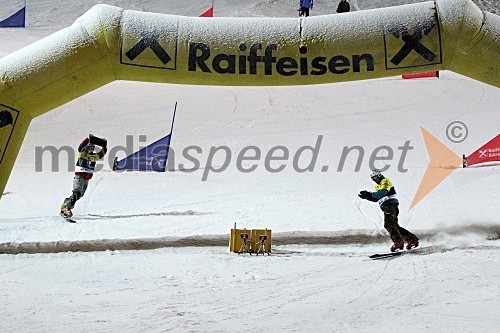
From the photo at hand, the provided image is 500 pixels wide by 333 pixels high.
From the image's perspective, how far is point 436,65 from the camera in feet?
17.2

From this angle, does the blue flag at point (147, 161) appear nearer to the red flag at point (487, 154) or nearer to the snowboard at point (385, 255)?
the red flag at point (487, 154)

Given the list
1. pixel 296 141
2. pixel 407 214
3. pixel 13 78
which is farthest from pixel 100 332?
pixel 296 141

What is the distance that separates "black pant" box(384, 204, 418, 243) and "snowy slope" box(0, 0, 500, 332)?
0.34m

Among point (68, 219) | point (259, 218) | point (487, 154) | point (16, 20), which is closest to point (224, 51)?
point (259, 218)

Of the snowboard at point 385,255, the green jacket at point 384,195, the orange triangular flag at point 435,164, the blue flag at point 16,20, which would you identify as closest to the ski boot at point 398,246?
the snowboard at point 385,255

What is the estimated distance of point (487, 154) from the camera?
49.0ft

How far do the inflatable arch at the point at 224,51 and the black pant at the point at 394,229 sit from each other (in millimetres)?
3925

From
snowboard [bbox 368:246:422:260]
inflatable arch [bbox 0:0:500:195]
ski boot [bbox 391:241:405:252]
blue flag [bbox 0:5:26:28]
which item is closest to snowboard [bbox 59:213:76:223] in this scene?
blue flag [bbox 0:5:26:28]

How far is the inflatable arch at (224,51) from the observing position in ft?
16.6

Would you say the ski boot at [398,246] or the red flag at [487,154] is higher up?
the red flag at [487,154]

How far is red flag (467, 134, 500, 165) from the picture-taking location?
48.6ft

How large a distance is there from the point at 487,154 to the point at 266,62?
427 inches

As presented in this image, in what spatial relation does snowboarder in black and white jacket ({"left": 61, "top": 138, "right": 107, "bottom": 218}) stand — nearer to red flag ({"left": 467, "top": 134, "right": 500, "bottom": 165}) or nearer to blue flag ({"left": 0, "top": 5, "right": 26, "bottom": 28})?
blue flag ({"left": 0, "top": 5, "right": 26, "bottom": 28})

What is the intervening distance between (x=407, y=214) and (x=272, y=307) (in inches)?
223
